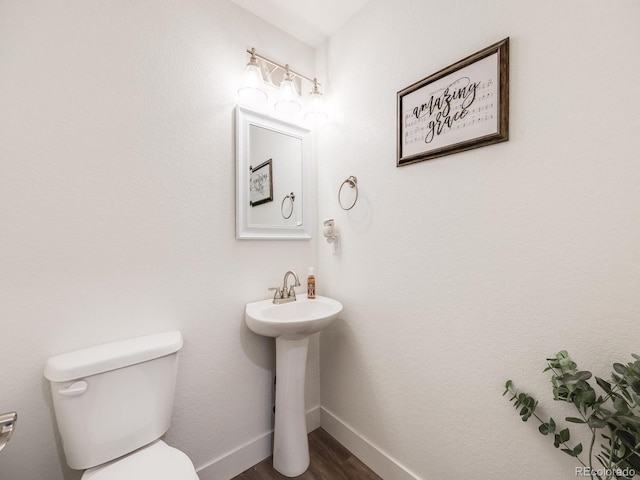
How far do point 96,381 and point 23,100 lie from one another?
101cm

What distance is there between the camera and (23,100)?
39.3 inches

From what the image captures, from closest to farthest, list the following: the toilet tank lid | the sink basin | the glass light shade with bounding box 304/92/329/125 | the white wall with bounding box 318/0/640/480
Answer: the white wall with bounding box 318/0/640/480 < the toilet tank lid < the sink basin < the glass light shade with bounding box 304/92/329/125

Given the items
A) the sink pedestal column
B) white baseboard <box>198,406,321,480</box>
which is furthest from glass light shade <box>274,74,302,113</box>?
white baseboard <box>198,406,321,480</box>

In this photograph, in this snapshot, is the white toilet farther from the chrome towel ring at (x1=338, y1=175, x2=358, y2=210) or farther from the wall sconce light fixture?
the wall sconce light fixture

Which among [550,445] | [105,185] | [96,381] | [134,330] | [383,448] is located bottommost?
[383,448]

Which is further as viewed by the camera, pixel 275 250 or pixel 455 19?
pixel 275 250

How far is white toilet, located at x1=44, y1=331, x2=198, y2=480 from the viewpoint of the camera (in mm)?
942

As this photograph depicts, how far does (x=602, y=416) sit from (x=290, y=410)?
1.22 m

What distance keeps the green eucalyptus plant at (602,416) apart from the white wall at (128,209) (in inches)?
49.5

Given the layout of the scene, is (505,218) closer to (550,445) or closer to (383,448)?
(550,445)

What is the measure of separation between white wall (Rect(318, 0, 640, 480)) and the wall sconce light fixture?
0.44 feet

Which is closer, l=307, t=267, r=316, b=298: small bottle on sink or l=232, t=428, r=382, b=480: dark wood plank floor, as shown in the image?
l=232, t=428, r=382, b=480: dark wood plank floor

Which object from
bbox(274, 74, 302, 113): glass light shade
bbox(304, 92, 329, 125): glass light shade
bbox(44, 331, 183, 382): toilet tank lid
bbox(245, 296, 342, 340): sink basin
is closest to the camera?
bbox(44, 331, 183, 382): toilet tank lid

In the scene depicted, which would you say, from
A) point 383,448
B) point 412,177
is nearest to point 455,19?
point 412,177
